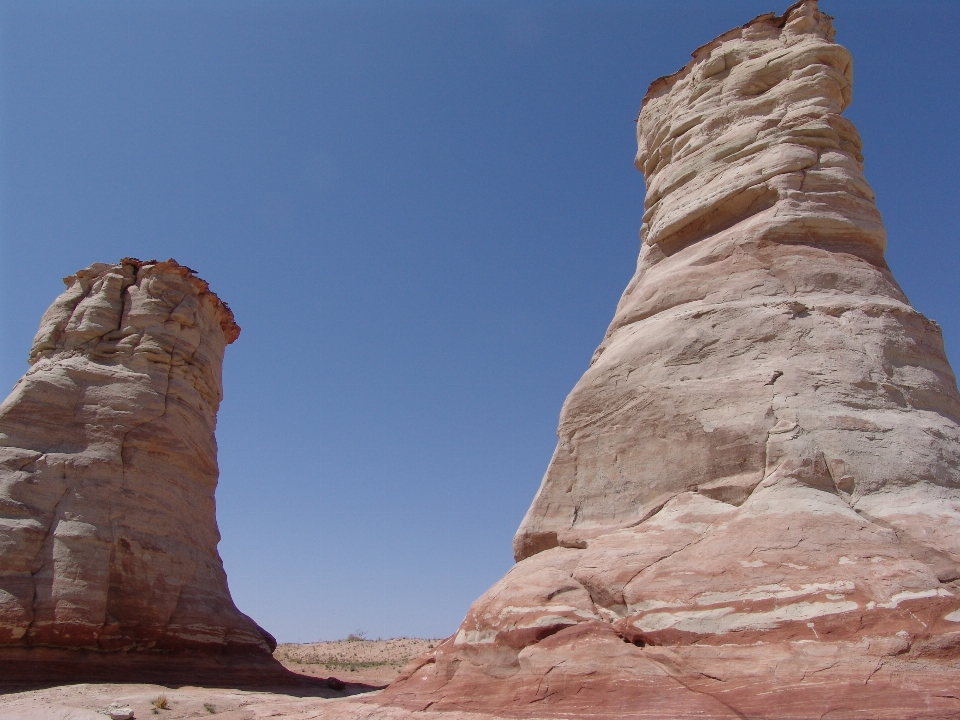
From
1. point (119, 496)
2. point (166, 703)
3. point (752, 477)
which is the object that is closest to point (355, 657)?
point (119, 496)

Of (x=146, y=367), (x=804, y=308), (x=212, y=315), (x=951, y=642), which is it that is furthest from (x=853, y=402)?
(x=212, y=315)

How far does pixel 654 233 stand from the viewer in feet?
38.1

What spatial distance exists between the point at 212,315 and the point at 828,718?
2096 centimetres

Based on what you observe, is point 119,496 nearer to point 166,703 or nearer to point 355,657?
point 166,703

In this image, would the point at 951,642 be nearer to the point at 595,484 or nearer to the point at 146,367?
the point at 595,484

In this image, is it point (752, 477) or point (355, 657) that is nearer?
point (752, 477)

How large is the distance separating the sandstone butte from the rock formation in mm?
10588

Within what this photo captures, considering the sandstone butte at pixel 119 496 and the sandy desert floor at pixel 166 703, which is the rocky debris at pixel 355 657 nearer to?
the sandstone butte at pixel 119 496

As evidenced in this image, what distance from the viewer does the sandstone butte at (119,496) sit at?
15250 millimetres

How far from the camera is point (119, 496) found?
56.7 feet

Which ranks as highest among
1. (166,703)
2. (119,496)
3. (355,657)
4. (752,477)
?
(119,496)

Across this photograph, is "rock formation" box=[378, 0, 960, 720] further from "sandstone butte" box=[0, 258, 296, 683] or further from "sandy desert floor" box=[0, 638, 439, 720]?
"sandstone butte" box=[0, 258, 296, 683]

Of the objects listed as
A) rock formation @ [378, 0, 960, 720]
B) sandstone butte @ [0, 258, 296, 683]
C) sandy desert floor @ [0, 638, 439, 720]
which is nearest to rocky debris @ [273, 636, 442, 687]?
sandstone butte @ [0, 258, 296, 683]

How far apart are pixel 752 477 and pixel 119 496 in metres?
15.2
